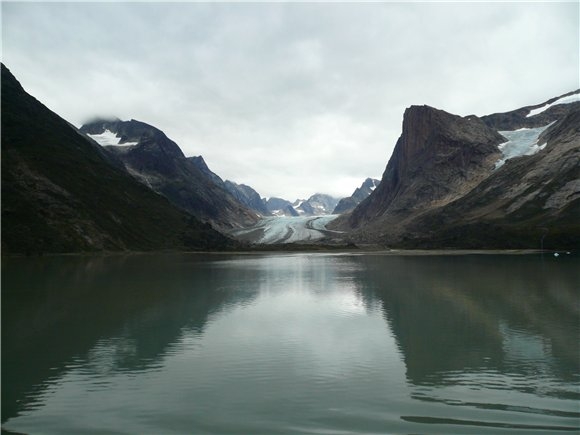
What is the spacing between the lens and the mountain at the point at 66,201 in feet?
330

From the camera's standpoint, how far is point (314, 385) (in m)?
18.0

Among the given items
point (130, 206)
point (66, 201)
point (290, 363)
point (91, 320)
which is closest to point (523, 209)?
point (130, 206)

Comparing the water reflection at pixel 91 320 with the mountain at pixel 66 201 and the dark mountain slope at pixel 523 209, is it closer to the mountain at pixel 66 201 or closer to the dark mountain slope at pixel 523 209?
the mountain at pixel 66 201

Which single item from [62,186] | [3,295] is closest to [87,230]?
[62,186]

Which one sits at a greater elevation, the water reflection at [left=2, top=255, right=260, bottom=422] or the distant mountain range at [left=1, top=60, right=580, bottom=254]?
the distant mountain range at [left=1, top=60, right=580, bottom=254]

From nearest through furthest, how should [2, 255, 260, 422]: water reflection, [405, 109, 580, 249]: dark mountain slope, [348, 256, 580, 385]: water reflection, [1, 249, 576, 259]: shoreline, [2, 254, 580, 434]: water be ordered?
[2, 254, 580, 434]: water → [2, 255, 260, 422]: water reflection → [348, 256, 580, 385]: water reflection → [1, 249, 576, 259]: shoreline → [405, 109, 580, 249]: dark mountain slope

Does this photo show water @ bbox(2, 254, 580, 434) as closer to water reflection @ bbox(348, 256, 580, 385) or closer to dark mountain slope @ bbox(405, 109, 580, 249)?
water reflection @ bbox(348, 256, 580, 385)

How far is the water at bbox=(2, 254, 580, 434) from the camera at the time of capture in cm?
1459

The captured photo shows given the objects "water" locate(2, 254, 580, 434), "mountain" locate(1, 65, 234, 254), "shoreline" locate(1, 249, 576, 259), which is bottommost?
"water" locate(2, 254, 580, 434)

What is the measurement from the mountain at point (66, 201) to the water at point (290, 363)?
6360cm

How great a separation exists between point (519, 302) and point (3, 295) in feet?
152

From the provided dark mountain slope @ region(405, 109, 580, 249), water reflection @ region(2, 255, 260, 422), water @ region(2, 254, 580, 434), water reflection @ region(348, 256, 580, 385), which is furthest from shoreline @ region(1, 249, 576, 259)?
water reflection @ region(348, 256, 580, 385)

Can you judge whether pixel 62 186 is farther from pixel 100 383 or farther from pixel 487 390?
pixel 487 390

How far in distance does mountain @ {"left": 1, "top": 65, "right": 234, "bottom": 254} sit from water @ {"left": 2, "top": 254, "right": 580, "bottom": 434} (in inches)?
2504
